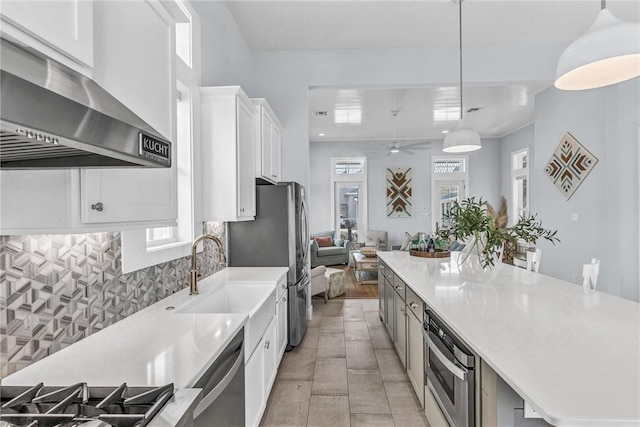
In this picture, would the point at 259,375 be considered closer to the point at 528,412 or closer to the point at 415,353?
the point at 415,353

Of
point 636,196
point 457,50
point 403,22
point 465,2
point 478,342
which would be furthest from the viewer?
point 457,50

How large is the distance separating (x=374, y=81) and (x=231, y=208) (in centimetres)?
266

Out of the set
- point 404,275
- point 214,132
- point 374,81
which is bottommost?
point 404,275

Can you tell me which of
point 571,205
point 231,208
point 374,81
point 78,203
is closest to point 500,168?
point 571,205

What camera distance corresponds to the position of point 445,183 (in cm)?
837

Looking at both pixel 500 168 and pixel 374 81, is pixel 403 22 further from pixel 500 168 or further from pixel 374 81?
pixel 500 168

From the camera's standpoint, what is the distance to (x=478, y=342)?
1.25 meters

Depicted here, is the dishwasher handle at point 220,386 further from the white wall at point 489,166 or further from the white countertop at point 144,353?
the white wall at point 489,166

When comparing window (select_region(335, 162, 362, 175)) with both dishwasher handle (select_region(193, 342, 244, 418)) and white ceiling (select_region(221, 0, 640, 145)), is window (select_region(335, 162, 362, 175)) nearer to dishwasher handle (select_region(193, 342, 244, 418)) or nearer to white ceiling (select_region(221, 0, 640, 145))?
white ceiling (select_region(221, 0, 640, 145))

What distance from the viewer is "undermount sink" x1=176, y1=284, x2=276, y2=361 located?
5.82 ft

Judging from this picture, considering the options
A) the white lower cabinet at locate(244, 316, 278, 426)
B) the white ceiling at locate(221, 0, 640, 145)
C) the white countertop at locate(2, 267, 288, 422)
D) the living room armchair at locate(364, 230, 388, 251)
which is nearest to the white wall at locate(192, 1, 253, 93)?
the white ceiling at locate(221, 0, 640, 145)

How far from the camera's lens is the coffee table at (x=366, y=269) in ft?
20.4

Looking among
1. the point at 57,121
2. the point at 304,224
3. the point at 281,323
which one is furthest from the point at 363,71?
the point at 57,121

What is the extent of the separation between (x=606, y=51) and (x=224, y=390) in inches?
82.6
